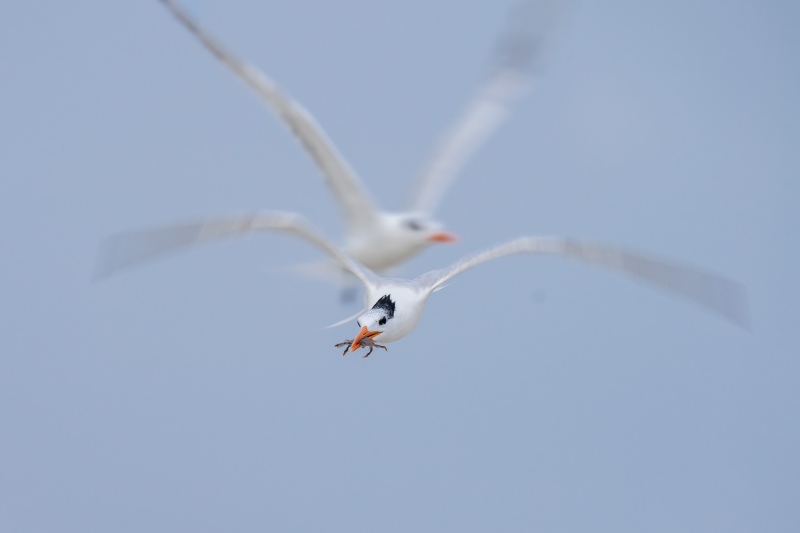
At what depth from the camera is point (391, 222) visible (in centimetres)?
687

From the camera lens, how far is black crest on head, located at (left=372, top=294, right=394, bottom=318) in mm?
4172

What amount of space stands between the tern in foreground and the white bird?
181 cm

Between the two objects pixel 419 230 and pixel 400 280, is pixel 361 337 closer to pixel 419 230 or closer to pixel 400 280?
pixel 400 280

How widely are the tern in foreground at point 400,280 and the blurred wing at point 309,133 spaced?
1804 mm

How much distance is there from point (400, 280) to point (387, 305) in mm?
247

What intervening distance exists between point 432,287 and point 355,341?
50 centimetres

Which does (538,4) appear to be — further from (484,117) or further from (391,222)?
(391,222)

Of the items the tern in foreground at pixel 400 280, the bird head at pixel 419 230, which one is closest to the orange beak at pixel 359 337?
the tern in foreground at pixel 400 280

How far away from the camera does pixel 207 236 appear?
405 cm

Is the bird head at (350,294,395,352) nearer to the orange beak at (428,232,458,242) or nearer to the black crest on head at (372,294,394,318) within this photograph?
the black crest on head at (372,294,394,318)

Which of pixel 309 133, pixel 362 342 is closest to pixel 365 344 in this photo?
pixel 362 342

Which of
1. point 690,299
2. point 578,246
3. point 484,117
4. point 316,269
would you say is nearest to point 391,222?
point 316,269

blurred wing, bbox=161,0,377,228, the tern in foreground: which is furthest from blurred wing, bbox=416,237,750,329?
blurred wing, bbox=161,0,377,228

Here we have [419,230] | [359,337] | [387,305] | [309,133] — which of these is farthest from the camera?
[419,230]
